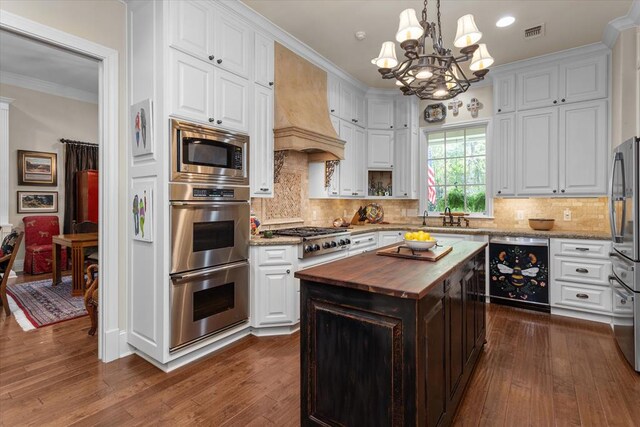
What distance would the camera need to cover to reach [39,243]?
596cm

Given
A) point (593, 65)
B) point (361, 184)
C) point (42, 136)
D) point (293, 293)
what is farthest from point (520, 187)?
point (42, 136)

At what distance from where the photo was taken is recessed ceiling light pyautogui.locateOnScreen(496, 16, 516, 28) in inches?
130

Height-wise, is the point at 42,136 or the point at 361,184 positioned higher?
the point at 42,136

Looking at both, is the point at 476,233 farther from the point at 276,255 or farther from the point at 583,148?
the point at 276,255

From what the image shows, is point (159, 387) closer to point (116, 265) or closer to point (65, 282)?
point (116, 265)

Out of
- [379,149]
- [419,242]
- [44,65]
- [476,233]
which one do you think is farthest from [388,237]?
[44,65]

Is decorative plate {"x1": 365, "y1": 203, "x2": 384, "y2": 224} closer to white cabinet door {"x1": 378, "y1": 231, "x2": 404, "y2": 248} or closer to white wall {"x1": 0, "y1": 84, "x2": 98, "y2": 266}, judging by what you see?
white cabinet door {"x1": 378, "y1": 231, "x2": 404, "y2": 248}

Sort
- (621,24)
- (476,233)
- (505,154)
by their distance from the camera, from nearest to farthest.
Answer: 1. (621,24)
2. (476,233)
3. (505,154)

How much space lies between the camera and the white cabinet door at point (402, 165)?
17.3 ft

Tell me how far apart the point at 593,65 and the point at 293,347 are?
4707 millimetres

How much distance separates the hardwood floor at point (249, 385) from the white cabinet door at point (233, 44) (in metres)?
2.60

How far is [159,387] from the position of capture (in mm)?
2361

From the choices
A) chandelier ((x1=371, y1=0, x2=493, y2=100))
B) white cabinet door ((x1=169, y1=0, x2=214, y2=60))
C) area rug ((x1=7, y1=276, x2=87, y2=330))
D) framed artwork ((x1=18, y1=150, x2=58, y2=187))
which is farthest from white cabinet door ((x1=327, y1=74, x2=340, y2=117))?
framed artwork ((x1=18, y1=150, x2=58, y2=187))

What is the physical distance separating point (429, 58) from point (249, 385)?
2.59m
